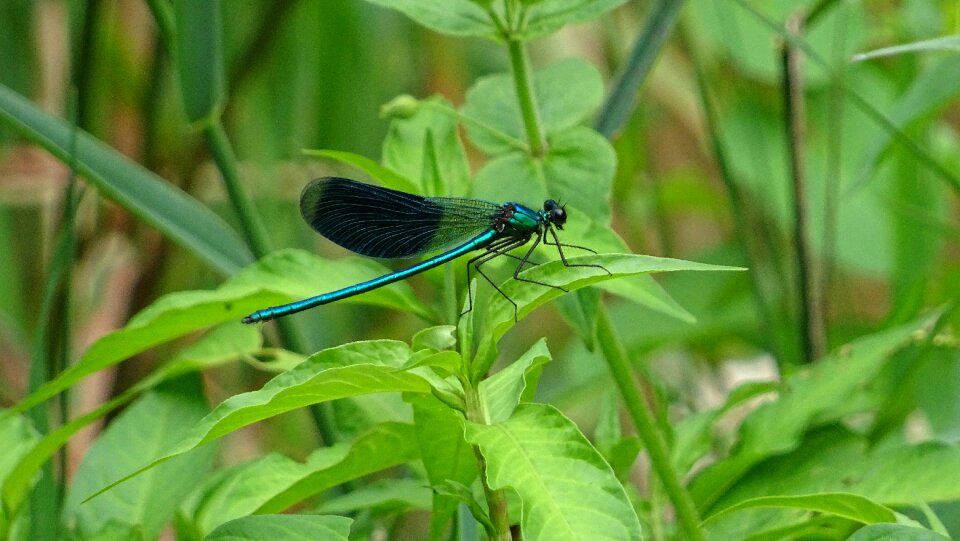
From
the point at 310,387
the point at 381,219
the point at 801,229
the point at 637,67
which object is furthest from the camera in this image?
the point at 801,229

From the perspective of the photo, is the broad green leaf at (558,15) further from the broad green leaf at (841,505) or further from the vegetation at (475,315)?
the broad green leaf at (841,505)

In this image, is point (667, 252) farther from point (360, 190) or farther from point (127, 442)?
point (127, 442)

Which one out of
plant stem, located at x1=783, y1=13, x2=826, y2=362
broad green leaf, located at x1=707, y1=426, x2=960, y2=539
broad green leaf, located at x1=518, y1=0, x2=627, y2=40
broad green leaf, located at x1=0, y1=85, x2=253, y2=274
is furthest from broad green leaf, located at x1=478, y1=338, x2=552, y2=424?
plant stem, located at x1=783, y1=13, x2=826, y2=362

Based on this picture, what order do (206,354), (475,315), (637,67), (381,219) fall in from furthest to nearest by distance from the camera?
1. (381,219)
2. (637,67)
3. (206,354)
4. (475,315)

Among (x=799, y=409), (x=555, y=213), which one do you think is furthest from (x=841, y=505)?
(x=555, y=213)

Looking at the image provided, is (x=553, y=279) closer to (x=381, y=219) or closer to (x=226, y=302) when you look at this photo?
(x=226, y=302)
